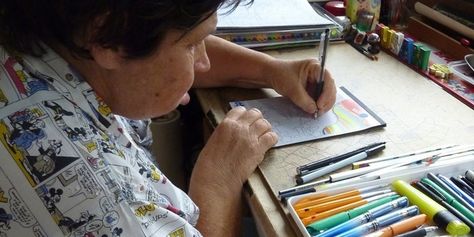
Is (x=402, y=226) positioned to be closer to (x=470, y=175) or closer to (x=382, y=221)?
(x=382, y=221)

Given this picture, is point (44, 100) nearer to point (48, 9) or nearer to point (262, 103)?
point (48, 9)

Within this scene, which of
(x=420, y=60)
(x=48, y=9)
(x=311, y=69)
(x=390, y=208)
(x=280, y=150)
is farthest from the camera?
(x=420, y=60)

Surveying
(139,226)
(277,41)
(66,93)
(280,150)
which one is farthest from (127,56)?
(277,41)

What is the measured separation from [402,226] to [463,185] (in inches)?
5.3

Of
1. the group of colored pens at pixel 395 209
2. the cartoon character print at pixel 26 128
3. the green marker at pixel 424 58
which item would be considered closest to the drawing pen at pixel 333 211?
the group of colored pens at pixel 395 209

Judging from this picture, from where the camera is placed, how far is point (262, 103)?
0.93m

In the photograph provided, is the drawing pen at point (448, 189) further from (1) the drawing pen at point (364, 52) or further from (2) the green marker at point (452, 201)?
(1) the drawing pen at point (364, 52)

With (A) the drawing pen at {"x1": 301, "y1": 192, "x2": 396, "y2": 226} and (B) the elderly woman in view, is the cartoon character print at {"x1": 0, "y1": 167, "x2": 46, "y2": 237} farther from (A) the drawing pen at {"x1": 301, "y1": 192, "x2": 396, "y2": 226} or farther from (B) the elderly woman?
(A) the drawing pen at {"x1": 301, "y1": 192, "x2": 396, "y2": 226}

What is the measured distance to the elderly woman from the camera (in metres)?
0.50

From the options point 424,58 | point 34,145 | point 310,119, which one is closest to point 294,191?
point 310,119

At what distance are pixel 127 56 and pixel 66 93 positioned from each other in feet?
0.26

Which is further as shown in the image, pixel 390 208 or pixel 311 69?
pixel 311 69

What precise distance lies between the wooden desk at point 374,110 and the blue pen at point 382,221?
7cm

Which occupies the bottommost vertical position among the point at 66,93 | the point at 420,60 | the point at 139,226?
the point at 420,60
